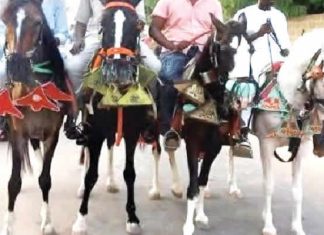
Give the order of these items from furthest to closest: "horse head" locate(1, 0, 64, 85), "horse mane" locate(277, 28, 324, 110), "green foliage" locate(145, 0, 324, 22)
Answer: "green foliage" locate(145, 0, 324, 22) < "horse mane" locate(277, 28, 324, 110) < "horse head" locate(1, 0, 64, 85)

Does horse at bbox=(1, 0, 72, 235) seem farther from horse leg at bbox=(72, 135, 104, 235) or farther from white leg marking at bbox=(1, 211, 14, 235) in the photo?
horse leg at bbox=(72, 135, 104, 235)

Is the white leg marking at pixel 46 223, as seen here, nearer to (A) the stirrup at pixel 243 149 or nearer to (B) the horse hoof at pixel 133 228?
(B) the horse hoof at pixel 133 228

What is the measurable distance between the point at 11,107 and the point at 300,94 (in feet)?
8.20

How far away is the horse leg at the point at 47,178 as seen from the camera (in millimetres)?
6758

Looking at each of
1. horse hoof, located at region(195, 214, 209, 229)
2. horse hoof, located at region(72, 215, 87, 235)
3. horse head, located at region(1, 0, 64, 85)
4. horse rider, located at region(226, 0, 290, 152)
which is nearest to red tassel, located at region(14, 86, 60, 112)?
horse head, located at region(1, 0, 64, 85)

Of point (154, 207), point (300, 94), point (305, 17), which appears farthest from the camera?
point (305, 17)

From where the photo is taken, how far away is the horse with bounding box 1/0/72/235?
5.97m

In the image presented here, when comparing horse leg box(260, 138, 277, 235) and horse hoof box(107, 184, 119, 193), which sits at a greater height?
horse leg box(260, 138, 277, 235)

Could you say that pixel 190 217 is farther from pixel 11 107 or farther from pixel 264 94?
pixel 11 107

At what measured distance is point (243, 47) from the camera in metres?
6.26

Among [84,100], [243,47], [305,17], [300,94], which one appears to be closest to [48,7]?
[84,100]

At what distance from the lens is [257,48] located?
7180 mm

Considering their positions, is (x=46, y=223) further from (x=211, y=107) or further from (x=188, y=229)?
(x=211, y=107)

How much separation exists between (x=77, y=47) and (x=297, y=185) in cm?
242
